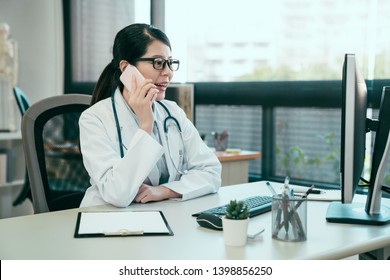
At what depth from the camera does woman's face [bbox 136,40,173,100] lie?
1782 millimetres

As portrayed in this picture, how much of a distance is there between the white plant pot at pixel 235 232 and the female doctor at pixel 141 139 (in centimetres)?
44

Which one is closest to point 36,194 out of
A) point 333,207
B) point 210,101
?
point 333,207

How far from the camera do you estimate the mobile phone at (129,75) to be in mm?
1729

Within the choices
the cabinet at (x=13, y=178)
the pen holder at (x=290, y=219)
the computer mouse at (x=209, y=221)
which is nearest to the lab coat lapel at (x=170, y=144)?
the computer mouse at (x=209, y=221)

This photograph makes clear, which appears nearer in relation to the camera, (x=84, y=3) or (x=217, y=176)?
(x=217, y=176)

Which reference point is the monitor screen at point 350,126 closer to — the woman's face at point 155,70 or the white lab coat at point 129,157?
the white lab coat at point 129,157

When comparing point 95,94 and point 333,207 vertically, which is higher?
point 95,94

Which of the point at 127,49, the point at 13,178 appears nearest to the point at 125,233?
the point at 127,49

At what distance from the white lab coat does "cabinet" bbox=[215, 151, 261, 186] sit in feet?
3.50

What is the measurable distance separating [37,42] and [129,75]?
2.80 m

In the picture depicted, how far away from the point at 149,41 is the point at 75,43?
2841mm

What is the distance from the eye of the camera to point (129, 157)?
154 cm
